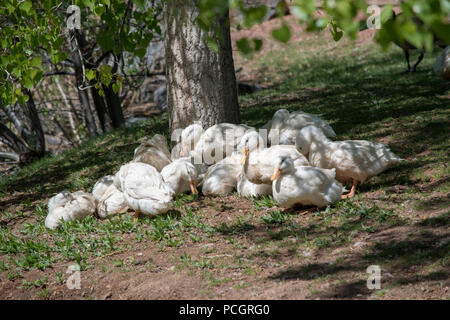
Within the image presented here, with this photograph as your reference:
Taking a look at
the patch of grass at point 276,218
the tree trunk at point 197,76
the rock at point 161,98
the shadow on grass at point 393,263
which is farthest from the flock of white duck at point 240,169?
the rock at point 161,98

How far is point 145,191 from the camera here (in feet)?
19.6

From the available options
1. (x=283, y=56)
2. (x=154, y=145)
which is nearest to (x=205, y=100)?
(x=154, y=145)

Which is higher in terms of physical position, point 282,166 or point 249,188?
point 282,166

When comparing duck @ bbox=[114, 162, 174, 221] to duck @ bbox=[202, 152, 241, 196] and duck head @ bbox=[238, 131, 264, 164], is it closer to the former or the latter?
duck @ bbox=[202, 152, 241, 196]

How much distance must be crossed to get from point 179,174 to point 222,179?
0.57 metres

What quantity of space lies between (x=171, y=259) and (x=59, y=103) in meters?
Result: 17.9

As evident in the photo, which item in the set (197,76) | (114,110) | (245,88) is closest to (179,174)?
(197,76)

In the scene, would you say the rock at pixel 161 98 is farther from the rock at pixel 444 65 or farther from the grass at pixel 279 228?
the rock at pixel 444 65

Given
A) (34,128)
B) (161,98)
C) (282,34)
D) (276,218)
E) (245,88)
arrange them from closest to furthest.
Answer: (282,34)
(276,218)
(34,128)
(245,88)
(161,98)

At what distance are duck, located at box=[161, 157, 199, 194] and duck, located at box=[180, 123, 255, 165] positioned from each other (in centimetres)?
38

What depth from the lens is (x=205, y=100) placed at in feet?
24.6

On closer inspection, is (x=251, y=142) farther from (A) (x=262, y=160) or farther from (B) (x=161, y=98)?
(B) (x=161, y=98)

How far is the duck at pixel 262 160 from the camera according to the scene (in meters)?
5.90

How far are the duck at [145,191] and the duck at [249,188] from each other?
1012 mm
